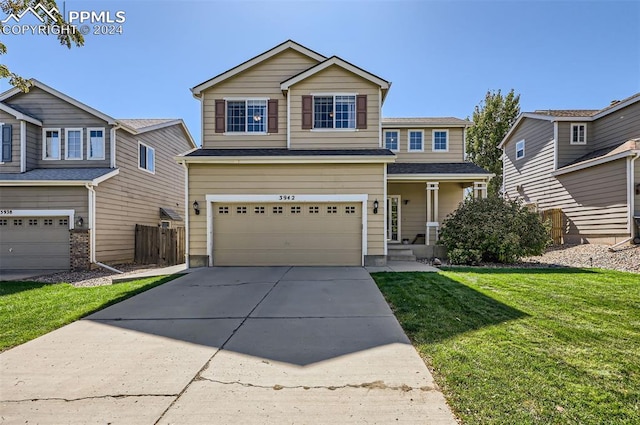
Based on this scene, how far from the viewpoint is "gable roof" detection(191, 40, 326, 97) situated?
37.7 feet

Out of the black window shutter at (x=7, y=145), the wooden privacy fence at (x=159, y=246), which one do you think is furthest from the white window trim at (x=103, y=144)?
the wooden privacy fence at (x=159, y=246)

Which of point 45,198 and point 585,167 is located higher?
point 585,167

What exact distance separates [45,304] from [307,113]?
8748mm

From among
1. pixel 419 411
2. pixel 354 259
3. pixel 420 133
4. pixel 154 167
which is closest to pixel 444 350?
pixel 419 411

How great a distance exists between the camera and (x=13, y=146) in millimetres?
12531

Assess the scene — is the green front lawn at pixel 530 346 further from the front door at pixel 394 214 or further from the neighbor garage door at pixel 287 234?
the front door at pixel 394 214

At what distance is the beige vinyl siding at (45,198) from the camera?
11.7 meters

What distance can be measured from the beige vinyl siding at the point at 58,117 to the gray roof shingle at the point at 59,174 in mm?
329

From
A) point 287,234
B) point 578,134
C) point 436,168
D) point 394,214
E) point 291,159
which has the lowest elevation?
point 287,234

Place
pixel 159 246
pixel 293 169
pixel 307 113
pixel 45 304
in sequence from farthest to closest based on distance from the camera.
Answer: pixel 159 246, pixel 307 113, pixel 293 169, pixel 45 304

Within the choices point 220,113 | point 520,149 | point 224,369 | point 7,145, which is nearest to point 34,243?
point 7,145

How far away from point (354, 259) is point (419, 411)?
7.87 m

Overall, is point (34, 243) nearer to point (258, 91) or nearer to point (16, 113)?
point (16, 113)

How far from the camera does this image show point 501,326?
4363mm
